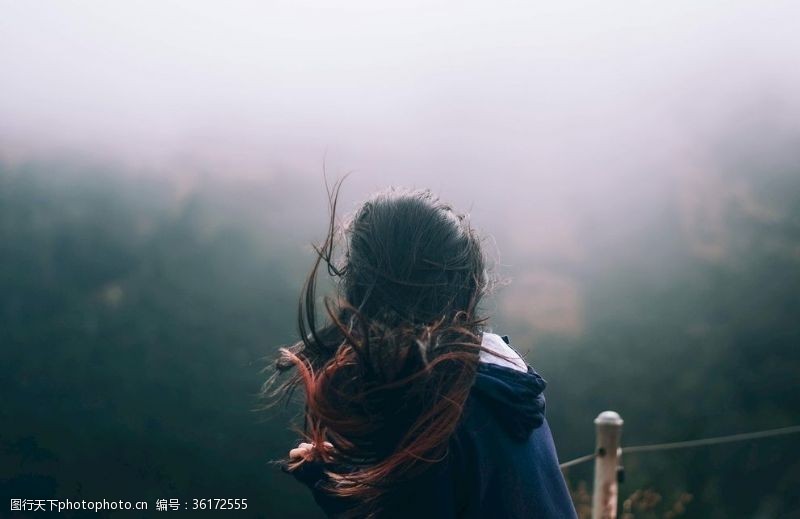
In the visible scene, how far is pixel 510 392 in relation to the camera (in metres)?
1.16

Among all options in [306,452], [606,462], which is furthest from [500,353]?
[606,462]

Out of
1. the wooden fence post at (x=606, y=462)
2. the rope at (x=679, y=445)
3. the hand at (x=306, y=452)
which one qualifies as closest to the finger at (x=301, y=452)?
the hand at (x=306, y=452)

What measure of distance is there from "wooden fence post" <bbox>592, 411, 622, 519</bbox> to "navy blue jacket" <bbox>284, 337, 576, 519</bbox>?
143 centimetres

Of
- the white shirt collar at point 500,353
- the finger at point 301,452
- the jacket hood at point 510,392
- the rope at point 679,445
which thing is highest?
the white shirt collar at point 500,353

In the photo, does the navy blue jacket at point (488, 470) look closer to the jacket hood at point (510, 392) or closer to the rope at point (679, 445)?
the jacket hood at point (510, 392)

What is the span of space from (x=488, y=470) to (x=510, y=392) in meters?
0.12

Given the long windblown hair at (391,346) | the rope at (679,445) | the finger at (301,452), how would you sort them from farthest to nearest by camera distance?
the rope at (679,445) → the finger at (301,452) → the long windblown hair at (391,346)

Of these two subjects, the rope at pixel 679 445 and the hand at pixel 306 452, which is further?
the rope at pixel 679 445

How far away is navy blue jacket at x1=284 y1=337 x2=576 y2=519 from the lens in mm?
1094

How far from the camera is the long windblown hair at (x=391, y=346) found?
1.08 m

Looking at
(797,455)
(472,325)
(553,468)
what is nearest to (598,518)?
(553,468)

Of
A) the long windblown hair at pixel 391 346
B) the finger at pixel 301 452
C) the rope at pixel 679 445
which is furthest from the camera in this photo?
the rope at pixel 679 445

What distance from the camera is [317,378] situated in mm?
1128

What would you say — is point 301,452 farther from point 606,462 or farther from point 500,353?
point 606,462
